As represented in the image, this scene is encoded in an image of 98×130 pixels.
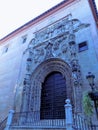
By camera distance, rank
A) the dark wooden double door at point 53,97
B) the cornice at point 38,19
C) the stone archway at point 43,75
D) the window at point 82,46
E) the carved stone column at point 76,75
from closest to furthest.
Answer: the carved stone column at point 76,75 < the dark wooden double door at point 53,97 < the stone archway at point 43,75 < the window at point 82,46 < the cornice at point 38,19

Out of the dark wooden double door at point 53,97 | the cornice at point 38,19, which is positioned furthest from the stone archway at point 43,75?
the cornice at point 38,19

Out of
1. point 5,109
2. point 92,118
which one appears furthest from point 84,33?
point 5,109

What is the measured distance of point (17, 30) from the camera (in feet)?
42.1

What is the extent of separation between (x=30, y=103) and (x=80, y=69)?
335 centimetres

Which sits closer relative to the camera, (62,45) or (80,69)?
(80,69)

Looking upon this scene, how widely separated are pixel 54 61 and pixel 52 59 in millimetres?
179

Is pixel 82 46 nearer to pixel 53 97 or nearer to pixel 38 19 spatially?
pixel 53 97

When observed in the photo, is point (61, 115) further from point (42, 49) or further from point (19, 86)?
point (42, 49)

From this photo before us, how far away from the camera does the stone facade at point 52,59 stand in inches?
258

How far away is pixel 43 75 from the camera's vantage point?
821 cm

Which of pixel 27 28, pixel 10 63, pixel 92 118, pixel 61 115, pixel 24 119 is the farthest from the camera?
pixel 27 28

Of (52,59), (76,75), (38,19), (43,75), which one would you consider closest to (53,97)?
(43,75)

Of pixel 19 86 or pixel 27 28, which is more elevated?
pixel 27 28

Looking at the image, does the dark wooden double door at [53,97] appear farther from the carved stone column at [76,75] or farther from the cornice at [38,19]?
the cornice at [38,19]
